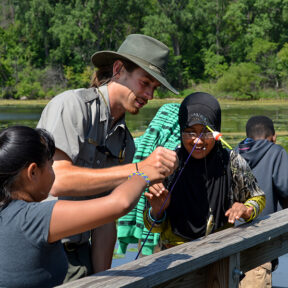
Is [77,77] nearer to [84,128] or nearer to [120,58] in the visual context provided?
[120,58]

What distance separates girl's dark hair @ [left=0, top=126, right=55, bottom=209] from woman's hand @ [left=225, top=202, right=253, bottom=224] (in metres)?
1.06

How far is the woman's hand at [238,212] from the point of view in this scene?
2.64 metres

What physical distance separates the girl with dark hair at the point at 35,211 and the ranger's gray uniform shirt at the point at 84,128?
0.42 m

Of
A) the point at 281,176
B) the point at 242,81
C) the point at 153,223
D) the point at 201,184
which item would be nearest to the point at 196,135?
the point at 201,184

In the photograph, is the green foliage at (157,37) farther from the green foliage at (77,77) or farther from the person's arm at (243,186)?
the person's arm at (243,186)

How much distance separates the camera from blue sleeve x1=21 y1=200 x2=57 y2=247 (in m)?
1.75

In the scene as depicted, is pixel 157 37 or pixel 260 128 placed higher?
pixel 260 128

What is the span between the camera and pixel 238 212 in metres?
2.66

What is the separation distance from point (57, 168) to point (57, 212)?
2.20 ft

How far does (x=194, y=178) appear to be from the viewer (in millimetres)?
2922

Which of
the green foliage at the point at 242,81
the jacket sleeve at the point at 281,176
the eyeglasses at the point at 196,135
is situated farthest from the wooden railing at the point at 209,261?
the green foliage at the point at 242,81

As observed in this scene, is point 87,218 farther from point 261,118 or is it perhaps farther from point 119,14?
point 119,14

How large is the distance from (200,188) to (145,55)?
727 millimetres

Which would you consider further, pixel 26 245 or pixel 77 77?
pixel 77 77
